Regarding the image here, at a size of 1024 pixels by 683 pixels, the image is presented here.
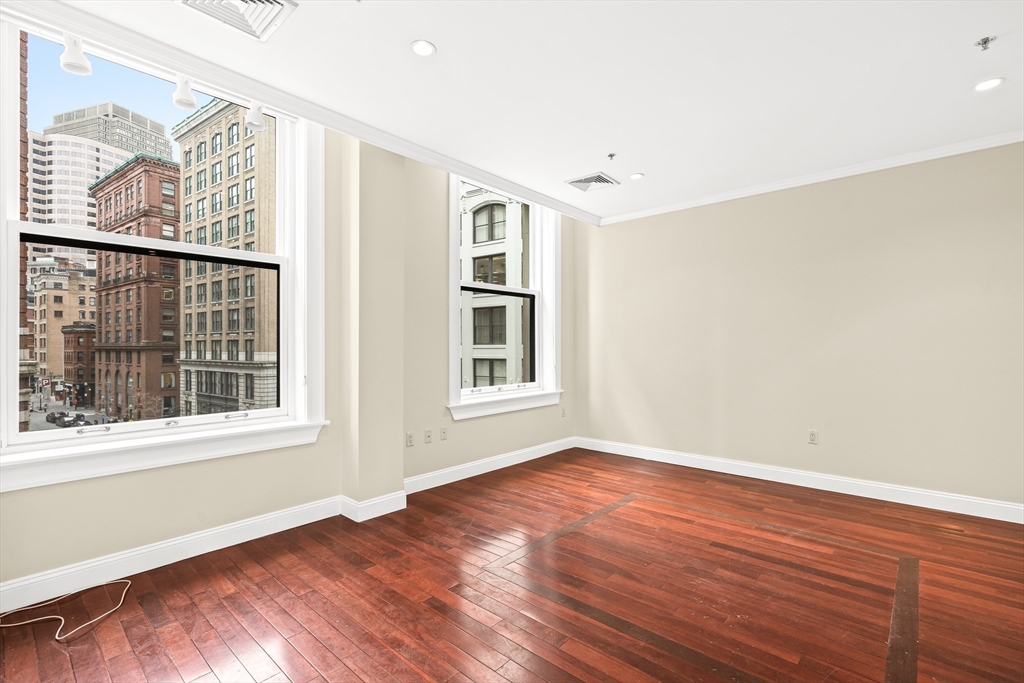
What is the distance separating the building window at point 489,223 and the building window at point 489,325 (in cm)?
70

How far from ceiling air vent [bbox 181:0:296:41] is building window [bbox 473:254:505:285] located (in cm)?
278

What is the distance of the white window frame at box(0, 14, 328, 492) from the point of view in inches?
93.1

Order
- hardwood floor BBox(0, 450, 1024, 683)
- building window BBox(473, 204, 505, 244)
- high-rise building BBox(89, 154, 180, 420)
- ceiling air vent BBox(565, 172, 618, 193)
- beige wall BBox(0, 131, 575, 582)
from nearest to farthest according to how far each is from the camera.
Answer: hardwood floor BBox(0, 450, 1024, 683), beige wall BBox(0, 131, 575, 582), high-rise building BBox(89, 154, 180, 420), ceiling air vent BBox(565, 172, 618, 193), building window BBox(473, 204, 505, 244)

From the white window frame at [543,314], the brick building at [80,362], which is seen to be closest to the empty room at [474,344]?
the brick building at [80,362]

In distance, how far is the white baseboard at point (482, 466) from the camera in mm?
4168

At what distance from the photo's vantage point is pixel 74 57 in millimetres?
2234

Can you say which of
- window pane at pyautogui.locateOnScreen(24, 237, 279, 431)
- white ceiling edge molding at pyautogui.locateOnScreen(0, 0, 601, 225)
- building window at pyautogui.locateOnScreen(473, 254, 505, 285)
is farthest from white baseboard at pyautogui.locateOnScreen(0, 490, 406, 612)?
white ceiling edge molding at pyautogui.locateOnScreen(0, 0, 601, 225)

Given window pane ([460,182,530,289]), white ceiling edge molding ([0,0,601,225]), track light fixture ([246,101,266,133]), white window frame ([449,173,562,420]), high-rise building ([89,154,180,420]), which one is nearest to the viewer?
white ceiling edge molding ([0,0,601,225])

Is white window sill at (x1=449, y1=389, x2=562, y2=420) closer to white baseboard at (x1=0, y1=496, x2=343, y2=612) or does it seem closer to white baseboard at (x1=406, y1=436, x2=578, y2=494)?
white baseboard at (x1=406, y1=436, x2=578, y2=494)

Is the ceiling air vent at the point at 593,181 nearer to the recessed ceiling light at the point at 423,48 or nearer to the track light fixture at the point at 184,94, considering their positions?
the recessed ceiling light at the point at 423,48

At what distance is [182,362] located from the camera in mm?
3055

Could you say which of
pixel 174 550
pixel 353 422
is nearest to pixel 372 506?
pixel 353 422

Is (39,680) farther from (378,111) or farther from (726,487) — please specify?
(726,487)

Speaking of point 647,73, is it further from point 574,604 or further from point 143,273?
point 143,273
